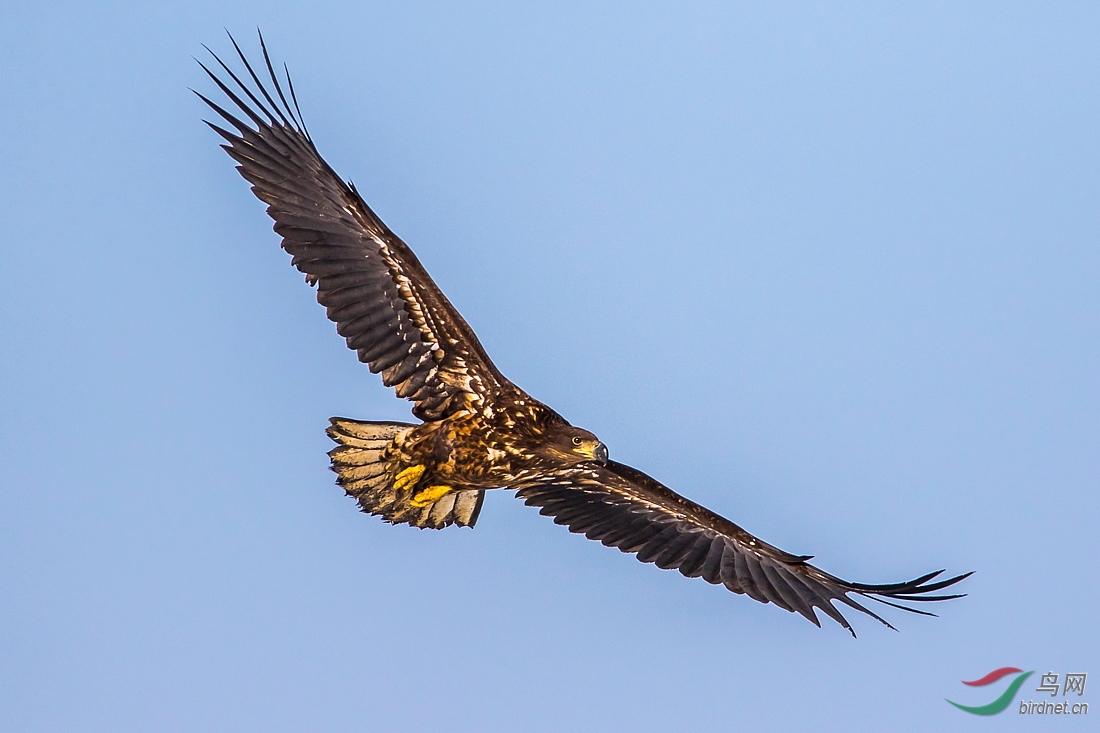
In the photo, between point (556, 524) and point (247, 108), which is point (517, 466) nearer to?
point (556, 524)

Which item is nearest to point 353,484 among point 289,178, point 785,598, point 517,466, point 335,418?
point 335,418

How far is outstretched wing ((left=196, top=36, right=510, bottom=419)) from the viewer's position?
11461mm

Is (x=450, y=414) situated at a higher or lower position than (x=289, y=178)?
lower

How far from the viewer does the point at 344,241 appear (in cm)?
1162

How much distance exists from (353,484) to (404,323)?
4.34ft

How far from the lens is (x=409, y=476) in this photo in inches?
468

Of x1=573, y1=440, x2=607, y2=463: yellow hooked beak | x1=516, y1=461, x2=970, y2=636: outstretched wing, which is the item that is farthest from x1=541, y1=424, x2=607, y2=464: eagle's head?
x1=516, y1=461, x2=970, y2=636: outstretched wing

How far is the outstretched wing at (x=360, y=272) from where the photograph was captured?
1146 centimetres

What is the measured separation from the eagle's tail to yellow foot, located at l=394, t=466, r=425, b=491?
7 centimetres

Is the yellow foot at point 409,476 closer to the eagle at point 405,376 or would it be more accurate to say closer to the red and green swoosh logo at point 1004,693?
the eagle at point 405,376

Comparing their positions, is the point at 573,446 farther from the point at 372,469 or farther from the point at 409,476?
the point at 372,469

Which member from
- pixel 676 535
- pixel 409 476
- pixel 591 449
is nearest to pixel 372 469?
pixel 409 476

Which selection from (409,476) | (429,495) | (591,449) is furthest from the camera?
(429,495)

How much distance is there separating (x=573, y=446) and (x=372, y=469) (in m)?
1.61
